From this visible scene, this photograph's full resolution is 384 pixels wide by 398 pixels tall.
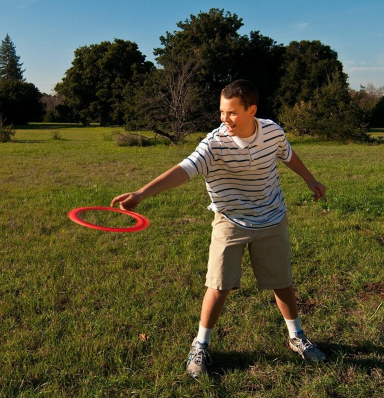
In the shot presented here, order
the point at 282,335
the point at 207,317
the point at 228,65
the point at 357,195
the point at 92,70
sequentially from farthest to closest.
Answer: the point at 92,70 < the point at 228,65 < the point at 357,195 < the point at 282,335 < the point at 207,317

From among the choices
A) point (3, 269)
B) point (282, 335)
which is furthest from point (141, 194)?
point (3, 269)

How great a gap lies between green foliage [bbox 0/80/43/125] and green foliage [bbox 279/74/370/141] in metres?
37.2

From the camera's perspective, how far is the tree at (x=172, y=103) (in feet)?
70.3

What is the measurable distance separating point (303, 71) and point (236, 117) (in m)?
35.7

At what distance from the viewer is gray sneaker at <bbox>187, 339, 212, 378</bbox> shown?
8.63 feet

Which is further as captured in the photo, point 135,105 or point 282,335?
point 135,105

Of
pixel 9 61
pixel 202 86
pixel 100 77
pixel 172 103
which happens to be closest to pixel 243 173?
pixel 172 103

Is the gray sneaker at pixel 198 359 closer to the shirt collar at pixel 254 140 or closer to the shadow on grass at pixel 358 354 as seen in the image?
the shadow on grass at pixel 358 354

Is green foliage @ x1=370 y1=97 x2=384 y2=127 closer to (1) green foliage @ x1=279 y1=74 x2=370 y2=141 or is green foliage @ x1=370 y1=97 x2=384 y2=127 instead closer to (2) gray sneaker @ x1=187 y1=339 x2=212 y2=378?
(1) green foliage @ x1=279 y1=74 x2=370 y2=141

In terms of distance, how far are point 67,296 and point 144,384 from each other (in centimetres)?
141

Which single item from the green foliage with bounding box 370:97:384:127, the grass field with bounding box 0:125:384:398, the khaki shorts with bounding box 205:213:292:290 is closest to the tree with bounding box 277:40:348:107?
the green foliage with bounding box 370:97:384:127

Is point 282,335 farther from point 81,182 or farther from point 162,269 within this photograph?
point 81,182

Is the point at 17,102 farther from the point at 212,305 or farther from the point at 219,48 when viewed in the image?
the point at 212,305

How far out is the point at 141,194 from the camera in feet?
7.42
